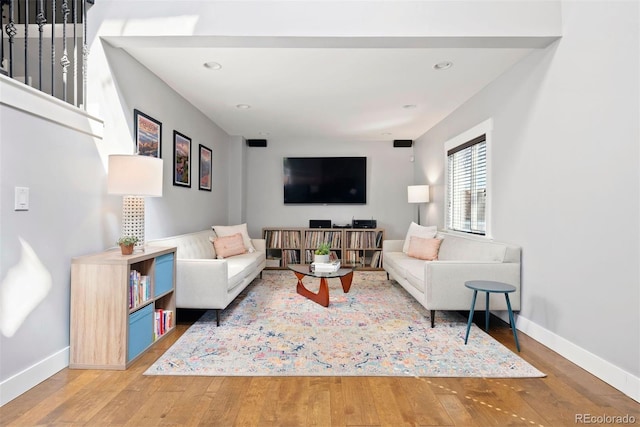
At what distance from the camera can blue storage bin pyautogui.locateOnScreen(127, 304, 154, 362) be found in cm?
225

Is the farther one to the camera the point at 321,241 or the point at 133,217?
the point at 321,241

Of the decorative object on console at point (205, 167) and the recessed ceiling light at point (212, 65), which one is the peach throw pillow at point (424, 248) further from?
the recessed ceiling light at point (212, 65)

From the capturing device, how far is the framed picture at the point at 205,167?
183 inches

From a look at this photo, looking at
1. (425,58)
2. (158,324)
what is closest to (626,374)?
(425,58)

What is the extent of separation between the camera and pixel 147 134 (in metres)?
3.19

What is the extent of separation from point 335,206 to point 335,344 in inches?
153

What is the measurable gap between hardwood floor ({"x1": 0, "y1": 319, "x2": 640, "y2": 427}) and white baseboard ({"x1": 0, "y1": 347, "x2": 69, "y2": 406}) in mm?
41

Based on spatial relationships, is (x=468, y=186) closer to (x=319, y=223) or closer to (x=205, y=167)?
(x=319, y=223)

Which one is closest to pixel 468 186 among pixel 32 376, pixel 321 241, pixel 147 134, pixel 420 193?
pixel 420 193

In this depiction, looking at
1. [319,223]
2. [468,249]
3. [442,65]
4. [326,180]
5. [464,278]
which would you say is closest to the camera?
[464,278]

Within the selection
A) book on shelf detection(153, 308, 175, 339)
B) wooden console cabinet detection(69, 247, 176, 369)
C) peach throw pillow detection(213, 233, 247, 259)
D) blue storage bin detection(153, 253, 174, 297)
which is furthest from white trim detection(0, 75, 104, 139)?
peach throw pillow detection(213, 233, 247, 259)

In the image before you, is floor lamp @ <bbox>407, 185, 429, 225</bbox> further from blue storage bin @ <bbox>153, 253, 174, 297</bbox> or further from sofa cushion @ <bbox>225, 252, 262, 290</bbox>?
blue storage bin @ <bbox>153, 253, 174, 297</bbox>

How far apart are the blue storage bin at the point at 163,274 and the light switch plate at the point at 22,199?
→ 901 millimetres

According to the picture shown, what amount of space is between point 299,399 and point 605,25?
2.90 m
